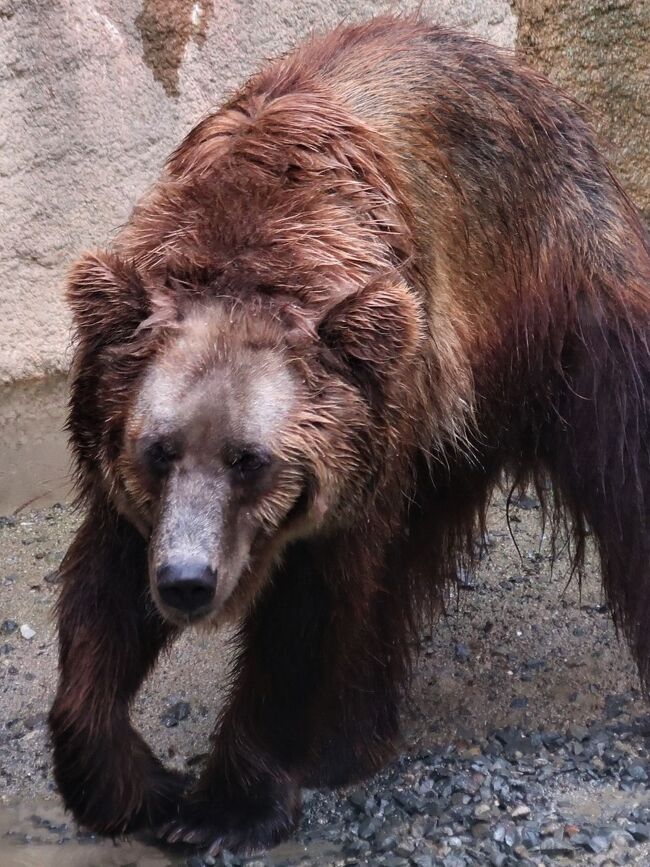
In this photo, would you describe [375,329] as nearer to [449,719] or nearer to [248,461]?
[248,461]

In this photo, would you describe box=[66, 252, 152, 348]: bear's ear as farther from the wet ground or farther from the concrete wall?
the concrete wall

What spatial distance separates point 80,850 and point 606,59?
15.9ft

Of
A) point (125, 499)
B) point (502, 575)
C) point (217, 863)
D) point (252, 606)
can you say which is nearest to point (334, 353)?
point (125, 499)

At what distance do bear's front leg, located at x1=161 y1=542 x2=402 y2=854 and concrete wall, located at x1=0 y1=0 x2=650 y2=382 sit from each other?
8.46 feet

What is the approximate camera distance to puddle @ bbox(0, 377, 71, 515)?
656 cm

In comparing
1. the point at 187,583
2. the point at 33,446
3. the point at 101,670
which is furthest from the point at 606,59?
the point at 187,583

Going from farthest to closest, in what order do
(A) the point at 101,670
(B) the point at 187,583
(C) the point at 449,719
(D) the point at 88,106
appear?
(D) the point at 88,106 < (C) the point at 449,719 < (A) the point at 101,670 < (B) the point at 187,583

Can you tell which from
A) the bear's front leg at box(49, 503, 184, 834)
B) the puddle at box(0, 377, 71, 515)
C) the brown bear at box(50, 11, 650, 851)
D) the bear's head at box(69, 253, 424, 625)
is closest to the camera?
the bear's head at box(69, 253, 424, 625)

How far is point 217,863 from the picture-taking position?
4242 millimetres

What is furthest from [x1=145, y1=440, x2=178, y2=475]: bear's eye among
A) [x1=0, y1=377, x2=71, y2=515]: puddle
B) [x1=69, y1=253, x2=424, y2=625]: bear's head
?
[x1=0, y1=377, x2=71, y2=515]: puddle

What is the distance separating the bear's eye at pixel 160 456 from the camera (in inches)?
138

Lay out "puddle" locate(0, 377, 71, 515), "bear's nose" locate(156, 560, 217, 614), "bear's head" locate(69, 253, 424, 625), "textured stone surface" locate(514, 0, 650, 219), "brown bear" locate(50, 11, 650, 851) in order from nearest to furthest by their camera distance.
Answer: "bear's nose" locate(156, 560, 217, 614) → "bear's head" locate(69, 253, 424, 625) → "brown bear" locate(50, 11, 650, 851) → "puddle" locate(0, 377, 71, 515) → "textured stone surface" locate(514, 0, 650, 219)

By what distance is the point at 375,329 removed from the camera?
3.61 m

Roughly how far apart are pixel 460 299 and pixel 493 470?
0.88m
